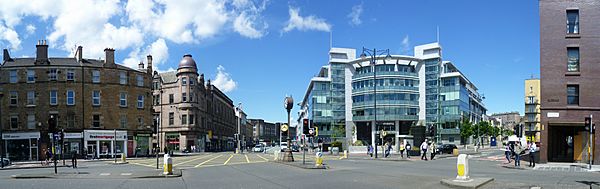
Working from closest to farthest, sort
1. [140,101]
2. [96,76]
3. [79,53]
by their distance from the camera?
[96,76]
[79,53]
[140,101]

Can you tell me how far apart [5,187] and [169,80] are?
7513cm

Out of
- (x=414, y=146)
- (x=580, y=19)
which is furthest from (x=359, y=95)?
(x=580, y=19)

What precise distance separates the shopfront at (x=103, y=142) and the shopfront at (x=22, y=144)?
4.94 metres

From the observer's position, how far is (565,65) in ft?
104

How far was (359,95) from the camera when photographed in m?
102

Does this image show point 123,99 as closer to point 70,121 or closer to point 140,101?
point 140,101

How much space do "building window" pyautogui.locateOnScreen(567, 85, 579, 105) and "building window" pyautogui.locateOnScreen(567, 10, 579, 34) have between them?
133 inches

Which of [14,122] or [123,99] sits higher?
[123,99]

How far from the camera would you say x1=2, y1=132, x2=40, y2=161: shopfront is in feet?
182

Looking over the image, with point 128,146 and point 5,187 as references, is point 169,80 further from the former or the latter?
point 5,187

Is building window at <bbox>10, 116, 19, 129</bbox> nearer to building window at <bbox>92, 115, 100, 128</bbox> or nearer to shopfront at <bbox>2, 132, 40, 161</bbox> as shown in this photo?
shopfront at <bbox>2, 132, 40, 161</bbox>

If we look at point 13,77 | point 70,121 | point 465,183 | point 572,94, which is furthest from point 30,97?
point 465,183

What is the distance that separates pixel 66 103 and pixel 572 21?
162 ft

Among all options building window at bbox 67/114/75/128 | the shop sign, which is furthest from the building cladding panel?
the shop sign
